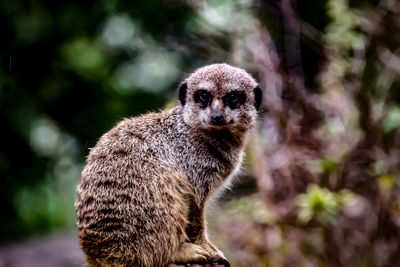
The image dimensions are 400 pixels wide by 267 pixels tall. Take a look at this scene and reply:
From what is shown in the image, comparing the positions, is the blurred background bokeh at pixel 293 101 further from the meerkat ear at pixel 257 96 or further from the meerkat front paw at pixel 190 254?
the meerkat front paw at pixel 190 254

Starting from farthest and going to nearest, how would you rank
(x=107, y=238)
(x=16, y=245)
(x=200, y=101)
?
(x=16, y=245)
(x=200, y=101)
(x=107, y=238)

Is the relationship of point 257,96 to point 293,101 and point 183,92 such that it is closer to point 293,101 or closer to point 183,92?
point 183,92

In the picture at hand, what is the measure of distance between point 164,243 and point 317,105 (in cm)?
247

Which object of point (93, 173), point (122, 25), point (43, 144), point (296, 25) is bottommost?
point (93, 173)

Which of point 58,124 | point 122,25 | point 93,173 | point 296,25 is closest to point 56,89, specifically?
point 58,124

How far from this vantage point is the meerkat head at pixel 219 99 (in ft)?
15.1

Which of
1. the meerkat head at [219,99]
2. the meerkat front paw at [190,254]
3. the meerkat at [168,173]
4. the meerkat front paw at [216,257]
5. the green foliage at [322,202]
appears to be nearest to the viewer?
the meerkat at [168,173]

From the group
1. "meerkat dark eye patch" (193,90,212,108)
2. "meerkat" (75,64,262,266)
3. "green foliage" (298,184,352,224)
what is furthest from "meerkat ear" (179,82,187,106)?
"green foliage" (298,184,352,224)

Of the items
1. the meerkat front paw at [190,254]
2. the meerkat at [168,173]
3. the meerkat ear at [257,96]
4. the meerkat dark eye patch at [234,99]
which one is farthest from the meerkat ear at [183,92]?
the meerkat front paw at [190,254]

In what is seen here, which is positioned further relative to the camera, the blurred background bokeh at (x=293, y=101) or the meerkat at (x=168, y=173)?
the blurred background bokeh at (x=293, y=101)

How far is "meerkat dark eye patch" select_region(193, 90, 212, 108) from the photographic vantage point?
4.67 metres

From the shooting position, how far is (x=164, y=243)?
13.9 feet

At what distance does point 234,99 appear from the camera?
15.5 feet

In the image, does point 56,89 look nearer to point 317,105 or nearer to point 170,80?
point 170,80
